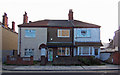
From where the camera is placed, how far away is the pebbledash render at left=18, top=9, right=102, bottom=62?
25462 millimetres

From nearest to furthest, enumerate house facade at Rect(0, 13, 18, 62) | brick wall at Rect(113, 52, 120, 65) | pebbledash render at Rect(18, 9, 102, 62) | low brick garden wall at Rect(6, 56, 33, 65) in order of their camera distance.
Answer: low brick garden wall at Rect(6, 56, 33, 65) < brick wall at Rect(113, 52, 120, 65) < pebbledash render at Rect(18, 9, 102, 62) < house facade at Rect(0, 13, 18, 62)

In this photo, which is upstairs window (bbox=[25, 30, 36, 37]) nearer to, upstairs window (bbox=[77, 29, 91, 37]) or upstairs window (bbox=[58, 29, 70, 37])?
upstairs window (bbox=[58, 29, 70, 37])

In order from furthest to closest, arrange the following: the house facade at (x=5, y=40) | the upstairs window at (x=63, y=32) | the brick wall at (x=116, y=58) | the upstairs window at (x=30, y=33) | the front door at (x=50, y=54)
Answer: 1. the house facade at (x=5, y=40)
2. the upstairs window at (x=63, y=32)
3. the upstairs window at (x=30, y=33)
4. the front door at (x=50, y=54)
5. the brick wall at (x=116, y=58)

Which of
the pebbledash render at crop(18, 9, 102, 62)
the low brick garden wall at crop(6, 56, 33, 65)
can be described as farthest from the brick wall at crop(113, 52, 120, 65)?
the low brick garden wall at crop(6, 56, 33, 65)

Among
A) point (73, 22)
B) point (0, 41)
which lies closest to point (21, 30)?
point (0, 41)

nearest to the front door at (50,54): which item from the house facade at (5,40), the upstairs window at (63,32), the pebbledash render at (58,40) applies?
the pebbledash render at (58,40)

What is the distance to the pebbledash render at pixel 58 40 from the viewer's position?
83.5 ft

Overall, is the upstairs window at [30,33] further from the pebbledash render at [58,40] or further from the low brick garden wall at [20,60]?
the low brick garden wall at [20,60]

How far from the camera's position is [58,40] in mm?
25938

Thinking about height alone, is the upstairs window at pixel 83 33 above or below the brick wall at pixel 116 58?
above

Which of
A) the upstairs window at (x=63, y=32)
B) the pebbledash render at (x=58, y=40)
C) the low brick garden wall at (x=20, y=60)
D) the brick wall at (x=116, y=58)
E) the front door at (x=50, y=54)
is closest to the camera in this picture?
the low brick garden wall at (x=20, y=60)

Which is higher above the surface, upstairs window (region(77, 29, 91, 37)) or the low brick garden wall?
upstairs window (region(77, 29, 91, 37))

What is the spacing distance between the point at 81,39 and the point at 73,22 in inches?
165

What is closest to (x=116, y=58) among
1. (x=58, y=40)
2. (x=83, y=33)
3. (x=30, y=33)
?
(x=83, y=33)
